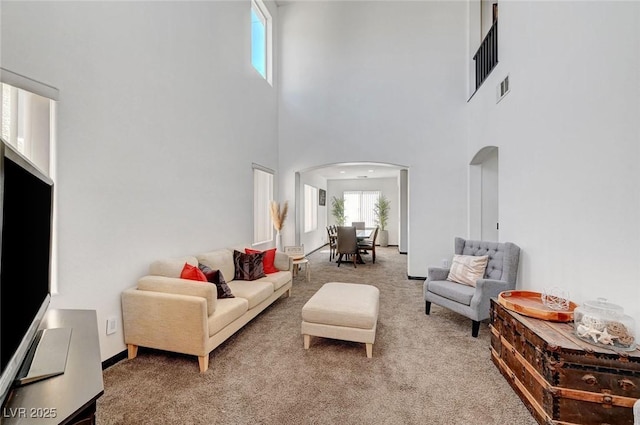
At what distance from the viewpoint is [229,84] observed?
4199 mm

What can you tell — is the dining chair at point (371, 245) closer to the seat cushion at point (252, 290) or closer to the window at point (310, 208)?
the window at point (310, 208)

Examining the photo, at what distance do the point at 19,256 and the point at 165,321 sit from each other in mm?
1557

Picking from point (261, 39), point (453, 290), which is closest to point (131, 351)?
point (453, 290)

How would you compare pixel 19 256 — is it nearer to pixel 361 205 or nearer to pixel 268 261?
pixel 268 261

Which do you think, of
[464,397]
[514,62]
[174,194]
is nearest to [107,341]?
[174,194]

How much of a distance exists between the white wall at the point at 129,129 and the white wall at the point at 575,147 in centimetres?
376

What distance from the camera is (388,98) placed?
5.58 m

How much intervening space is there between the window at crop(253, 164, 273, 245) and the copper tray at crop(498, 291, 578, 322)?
12.9ft

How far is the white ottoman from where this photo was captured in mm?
2484

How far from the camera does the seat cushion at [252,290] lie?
119 inches

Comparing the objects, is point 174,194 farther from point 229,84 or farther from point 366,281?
point 366,281

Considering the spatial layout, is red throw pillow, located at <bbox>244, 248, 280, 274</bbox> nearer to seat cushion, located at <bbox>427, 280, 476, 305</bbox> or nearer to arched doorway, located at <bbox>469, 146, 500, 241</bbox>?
seat cushion, located at <bbox>427, 280, 476, 305</bbox>

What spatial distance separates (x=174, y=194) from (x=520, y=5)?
14.4 feet

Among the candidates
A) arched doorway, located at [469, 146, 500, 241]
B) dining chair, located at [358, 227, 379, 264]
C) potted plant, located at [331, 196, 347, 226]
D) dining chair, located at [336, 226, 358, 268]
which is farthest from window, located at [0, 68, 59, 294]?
potted plant, located at [331, 196, 347, 226]
